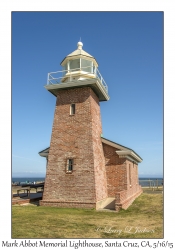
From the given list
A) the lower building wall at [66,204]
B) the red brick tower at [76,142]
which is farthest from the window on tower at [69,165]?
the lower building wall at [66,204]

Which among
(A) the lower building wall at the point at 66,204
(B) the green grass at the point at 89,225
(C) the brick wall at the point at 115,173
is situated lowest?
(A) the lower building wall at the point at 66,204

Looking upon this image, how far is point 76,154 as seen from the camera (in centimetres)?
1349

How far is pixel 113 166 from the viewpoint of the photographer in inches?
600

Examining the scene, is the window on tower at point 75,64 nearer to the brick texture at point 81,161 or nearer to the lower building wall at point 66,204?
the brick texture at point 81,161

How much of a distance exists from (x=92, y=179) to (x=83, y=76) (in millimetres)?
6755

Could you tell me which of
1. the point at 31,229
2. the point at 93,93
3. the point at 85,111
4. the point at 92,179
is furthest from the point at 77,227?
the point at 93,93

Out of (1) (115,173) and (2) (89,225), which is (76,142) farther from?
(2) (89,225)

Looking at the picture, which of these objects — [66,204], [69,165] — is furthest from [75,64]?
[66,204]

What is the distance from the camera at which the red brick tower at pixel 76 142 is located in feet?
42.3

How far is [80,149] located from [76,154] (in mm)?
386

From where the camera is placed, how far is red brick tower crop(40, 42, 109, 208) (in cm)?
1291

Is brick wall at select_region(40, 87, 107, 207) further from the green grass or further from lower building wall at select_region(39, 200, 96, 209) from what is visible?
the green grass

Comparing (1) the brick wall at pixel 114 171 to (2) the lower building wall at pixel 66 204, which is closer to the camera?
(2) the lower building wall at pixel 66 204

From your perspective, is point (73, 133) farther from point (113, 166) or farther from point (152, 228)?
point (152, 228)
